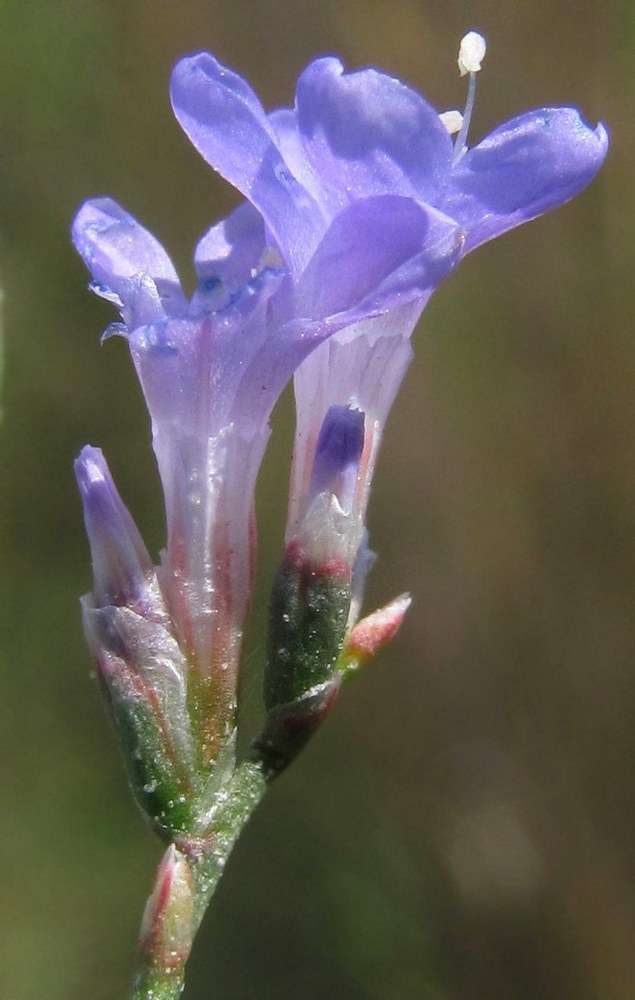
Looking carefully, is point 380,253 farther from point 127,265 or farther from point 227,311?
point 127,265

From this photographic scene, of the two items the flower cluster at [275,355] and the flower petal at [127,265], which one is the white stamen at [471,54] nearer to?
the flower cluster at [275,355]

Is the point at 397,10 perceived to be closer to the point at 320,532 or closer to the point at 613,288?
the point at 613,288

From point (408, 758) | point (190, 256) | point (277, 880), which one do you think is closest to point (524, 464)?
point (408, 758)

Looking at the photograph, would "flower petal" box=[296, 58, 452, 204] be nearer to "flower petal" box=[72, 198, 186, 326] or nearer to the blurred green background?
"flower petal" box=[72, 198, 186, 326]

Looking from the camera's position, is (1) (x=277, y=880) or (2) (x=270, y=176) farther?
(1) (x=277, y=880)

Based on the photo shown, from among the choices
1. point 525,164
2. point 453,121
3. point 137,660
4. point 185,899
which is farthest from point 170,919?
point 453,121

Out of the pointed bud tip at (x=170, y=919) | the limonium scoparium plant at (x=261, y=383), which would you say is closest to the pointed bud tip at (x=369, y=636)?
the limonium scoparium plant at (x=261, y=383)

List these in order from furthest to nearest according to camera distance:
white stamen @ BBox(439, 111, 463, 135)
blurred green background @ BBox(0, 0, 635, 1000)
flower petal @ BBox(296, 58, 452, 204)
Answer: blurred green background @ BBox(0, 0, 635, 1000), white stamen @ BBox(439, 111, 463, 135), flower petal @ BBox(296, 58, 452, 204)

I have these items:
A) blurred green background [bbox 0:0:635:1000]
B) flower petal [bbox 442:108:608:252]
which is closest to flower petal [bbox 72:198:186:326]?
flower petal [bbox 442:108:608:252]
